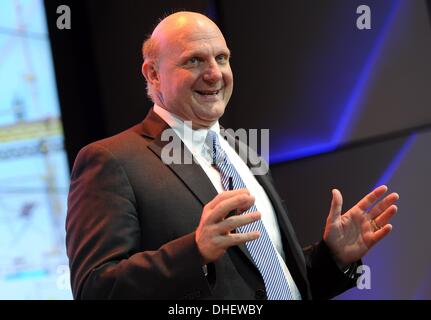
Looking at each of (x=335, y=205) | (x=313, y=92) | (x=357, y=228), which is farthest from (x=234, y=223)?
(x=313, y=92)

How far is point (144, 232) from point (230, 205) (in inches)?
15.1

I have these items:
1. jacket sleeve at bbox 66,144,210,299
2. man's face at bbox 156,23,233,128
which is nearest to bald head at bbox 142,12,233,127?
man's face at bbox 156,23,233,128

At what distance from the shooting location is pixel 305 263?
2.11 metres

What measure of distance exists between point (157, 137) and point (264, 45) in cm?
166

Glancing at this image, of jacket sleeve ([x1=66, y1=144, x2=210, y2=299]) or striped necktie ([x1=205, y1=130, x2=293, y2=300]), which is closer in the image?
jacket sleeve ([x1=66, y1=144, x2=210, y2=299])

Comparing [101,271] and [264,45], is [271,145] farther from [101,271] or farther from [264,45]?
[101,271]

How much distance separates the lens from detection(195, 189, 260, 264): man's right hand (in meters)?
1.53

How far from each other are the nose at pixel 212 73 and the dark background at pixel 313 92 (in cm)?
143

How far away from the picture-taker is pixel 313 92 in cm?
346

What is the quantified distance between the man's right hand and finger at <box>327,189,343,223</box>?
20.1 inches

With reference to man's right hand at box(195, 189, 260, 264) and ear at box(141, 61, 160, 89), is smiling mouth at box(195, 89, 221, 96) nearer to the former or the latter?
ear at box(141, 61, 160, 89)

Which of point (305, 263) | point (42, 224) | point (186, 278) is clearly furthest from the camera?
point (42, 224)

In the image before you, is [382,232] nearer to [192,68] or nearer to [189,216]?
[189,216]
